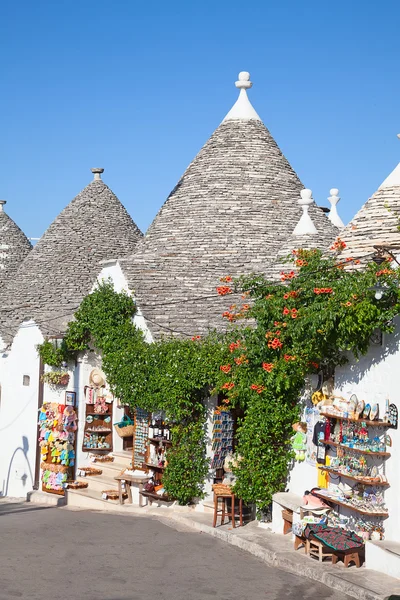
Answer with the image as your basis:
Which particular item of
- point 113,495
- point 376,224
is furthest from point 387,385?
point 113,495

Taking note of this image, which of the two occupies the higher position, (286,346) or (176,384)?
(286,346)

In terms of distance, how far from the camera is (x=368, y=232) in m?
12.3

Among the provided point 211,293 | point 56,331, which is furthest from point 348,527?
point 56,331

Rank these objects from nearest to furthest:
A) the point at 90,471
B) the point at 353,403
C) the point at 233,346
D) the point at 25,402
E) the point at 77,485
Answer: the point at 353,403, the point at 233,346, the point at 77,485, the point at 90,471, the point at 25,402

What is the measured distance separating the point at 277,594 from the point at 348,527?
1.74 metres

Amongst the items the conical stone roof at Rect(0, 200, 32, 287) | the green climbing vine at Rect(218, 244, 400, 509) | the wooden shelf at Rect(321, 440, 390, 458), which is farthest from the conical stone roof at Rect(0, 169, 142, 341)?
the wooden shelf at Rect(321, 440, 390, 458)

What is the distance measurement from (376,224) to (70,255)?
1169 cm

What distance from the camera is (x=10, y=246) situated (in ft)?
A: 85.8

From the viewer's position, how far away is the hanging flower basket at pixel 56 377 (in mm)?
18000

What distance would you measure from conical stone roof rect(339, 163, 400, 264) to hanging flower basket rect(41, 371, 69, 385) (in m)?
7.78

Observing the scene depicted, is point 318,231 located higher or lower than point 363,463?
higher

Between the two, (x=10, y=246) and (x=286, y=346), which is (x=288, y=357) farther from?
(x=10, y=246)

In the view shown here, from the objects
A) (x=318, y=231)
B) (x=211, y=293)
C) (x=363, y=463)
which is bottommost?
(x=363, y=463)

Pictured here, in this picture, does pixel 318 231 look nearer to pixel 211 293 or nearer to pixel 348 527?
pixel 211 293
